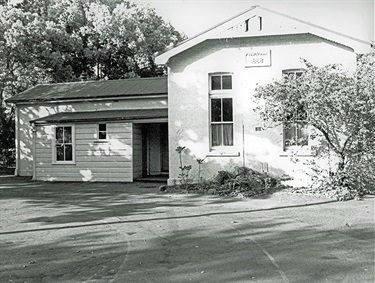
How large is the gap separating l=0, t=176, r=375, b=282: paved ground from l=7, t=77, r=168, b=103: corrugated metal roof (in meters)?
8.63

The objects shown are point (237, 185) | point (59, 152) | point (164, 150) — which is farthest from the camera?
point (164, 150)

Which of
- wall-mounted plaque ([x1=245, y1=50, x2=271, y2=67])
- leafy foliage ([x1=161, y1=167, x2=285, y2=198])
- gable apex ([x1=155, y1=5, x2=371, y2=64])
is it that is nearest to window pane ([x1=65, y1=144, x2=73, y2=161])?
leafy foliage ([x1=161, y1=167, x2=285, y2=198])

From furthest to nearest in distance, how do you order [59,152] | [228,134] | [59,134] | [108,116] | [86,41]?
[86,41], [59,134], [59,152], [108,116], [228,134]

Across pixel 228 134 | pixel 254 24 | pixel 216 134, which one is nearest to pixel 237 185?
pixel 228 134

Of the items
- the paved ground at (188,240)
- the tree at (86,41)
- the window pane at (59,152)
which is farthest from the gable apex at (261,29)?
the tree at (86,41)

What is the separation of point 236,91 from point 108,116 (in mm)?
6342

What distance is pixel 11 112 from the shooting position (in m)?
29.8

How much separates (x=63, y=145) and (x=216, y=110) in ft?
26.0

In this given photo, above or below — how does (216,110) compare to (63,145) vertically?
above

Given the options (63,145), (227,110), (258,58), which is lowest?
(63,145)

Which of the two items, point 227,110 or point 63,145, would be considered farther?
point 63,145

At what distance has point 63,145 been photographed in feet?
64.3

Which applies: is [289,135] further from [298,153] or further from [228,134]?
[228,134]

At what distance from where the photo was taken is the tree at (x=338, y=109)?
11.6m
